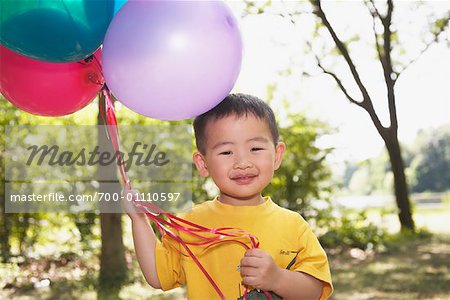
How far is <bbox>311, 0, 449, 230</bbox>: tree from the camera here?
720 centimetres

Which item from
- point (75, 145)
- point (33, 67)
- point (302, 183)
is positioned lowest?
point (302, 183)

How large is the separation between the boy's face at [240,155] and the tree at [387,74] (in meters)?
5.61

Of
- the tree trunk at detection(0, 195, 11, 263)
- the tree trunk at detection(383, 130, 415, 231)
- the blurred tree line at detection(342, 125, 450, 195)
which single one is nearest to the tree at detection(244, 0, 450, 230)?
the tree trunk at detection(383, 130, 415, 231)

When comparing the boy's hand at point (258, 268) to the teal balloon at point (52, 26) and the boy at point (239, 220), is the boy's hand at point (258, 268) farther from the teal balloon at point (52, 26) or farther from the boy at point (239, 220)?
the teal balloon at point (52, 26)

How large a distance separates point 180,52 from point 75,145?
4.52 metres

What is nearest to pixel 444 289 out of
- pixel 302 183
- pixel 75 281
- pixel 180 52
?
pixel 302 183

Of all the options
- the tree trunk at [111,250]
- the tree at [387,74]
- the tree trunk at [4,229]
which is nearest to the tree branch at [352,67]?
the tree at [387,74]

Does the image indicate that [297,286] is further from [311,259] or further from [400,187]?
[400,187]

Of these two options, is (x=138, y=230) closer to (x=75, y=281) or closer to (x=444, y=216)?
(x=75, y=281)

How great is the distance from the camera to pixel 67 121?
583 cm

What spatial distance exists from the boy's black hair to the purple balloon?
8 cm

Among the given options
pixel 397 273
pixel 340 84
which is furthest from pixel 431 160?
pixel 397 273

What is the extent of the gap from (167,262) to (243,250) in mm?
241

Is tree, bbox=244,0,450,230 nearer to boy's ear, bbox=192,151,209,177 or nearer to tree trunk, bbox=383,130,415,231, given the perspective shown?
tree trunk, bbox=383,130,415,231
